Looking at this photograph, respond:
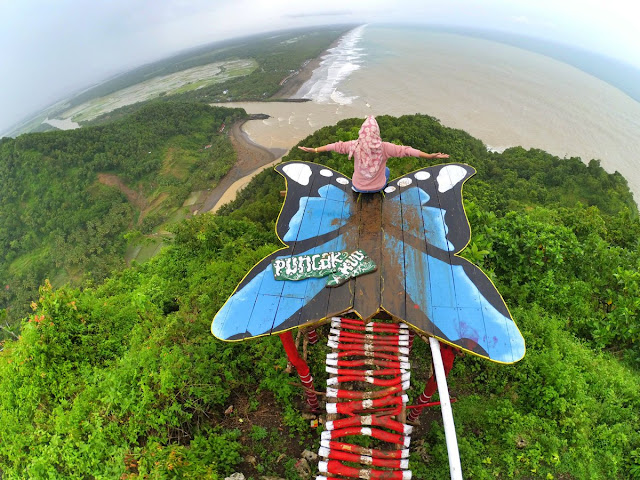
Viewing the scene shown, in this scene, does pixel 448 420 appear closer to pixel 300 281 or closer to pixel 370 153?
pixel 300 281

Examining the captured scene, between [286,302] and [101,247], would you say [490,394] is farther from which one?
[101,247]

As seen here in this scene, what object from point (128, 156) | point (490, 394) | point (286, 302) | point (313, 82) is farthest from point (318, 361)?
point (313, 82)

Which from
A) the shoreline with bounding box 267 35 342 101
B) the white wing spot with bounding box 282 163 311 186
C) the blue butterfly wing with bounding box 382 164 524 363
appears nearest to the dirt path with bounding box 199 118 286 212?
the shoreline with bounding box 267 35 342 101

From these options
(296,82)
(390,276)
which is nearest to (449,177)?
(390,276)

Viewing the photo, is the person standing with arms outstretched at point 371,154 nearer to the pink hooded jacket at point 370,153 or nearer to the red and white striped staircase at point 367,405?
the pink hooded jacket at point 370,153

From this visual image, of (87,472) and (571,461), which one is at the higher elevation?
(87,472)

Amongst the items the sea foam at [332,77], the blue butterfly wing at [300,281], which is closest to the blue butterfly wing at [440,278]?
the blue butterfly wing at [300,281]
